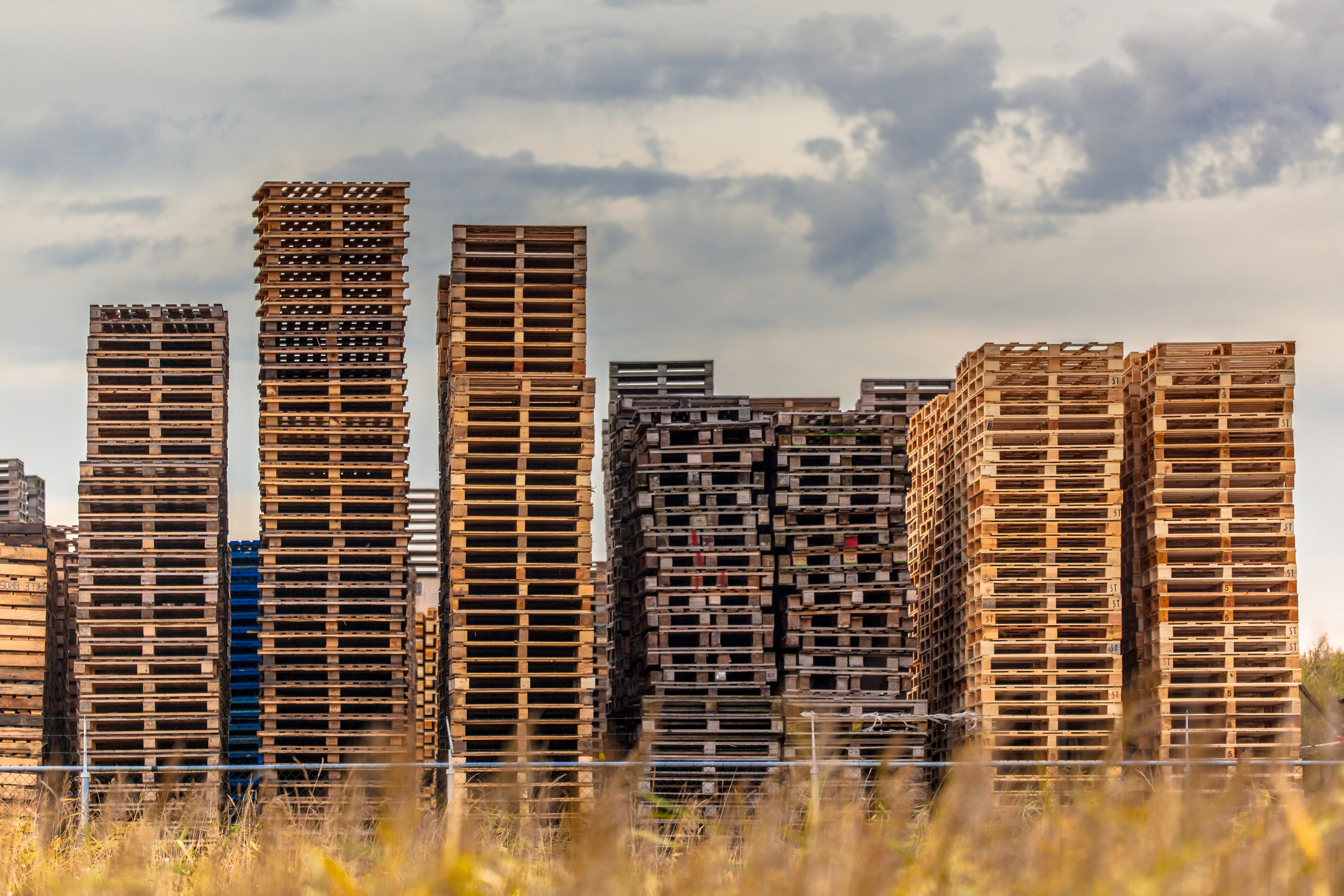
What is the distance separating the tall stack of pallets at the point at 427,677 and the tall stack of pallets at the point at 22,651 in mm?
3710

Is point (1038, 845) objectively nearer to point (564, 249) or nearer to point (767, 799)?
point (767, 799)

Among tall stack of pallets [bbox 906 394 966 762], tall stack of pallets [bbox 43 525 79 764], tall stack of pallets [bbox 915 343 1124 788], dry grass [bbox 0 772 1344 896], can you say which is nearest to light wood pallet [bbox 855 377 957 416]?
tall stack of pallets [bbox 906 394 966 762]

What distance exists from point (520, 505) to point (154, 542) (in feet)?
10.9

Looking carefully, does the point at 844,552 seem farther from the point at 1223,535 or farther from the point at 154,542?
the point at 154,542

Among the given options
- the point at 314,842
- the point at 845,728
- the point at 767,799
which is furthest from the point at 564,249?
the point at 767,799

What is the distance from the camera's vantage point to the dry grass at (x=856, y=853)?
2.84 meters

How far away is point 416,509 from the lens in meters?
25.7

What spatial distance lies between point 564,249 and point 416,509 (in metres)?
12.3

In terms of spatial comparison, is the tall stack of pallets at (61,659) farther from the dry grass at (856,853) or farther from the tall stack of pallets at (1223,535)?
the dry grass at (856,853)

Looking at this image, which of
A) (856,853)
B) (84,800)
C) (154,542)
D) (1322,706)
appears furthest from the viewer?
(154,542)

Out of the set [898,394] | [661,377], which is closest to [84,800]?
[661,377]

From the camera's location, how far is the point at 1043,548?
13422 millimetres

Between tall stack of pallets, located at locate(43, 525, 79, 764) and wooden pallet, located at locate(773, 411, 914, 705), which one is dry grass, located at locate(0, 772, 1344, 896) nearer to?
wooden pallet, located at locate(773, 411, 914, 705)

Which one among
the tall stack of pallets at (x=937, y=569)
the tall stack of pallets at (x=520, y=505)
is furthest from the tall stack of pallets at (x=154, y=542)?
the tall stack of pallets at (x=937, y=569)
